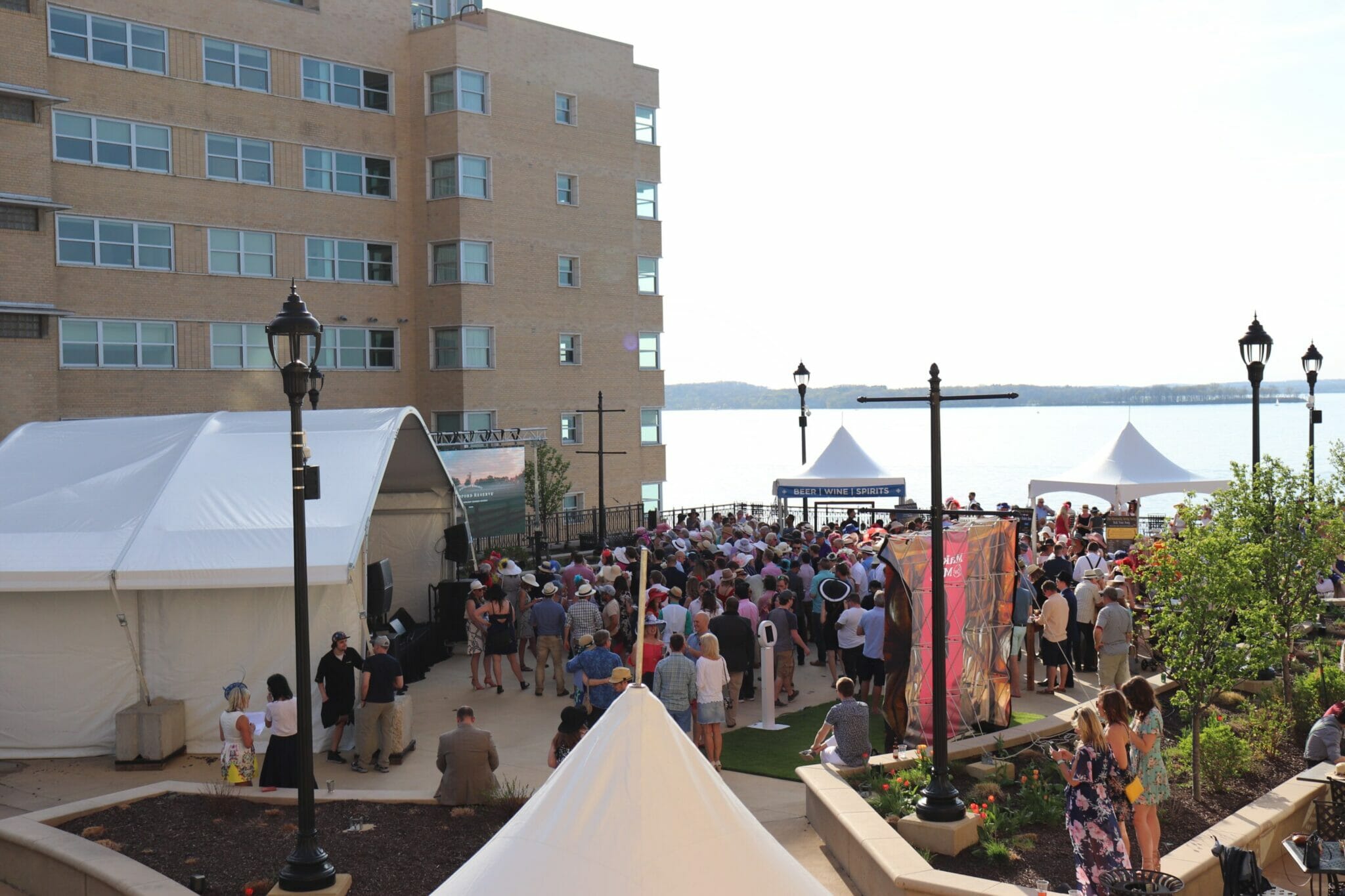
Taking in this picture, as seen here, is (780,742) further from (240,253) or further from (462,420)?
(240,253)

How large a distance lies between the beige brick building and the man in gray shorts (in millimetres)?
29378

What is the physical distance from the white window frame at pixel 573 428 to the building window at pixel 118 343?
45.8ft

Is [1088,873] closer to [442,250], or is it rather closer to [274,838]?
[274,838]

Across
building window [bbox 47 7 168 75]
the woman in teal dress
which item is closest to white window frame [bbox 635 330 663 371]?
building window [bbox 47 7 168 75]

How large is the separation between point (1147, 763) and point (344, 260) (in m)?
36.7

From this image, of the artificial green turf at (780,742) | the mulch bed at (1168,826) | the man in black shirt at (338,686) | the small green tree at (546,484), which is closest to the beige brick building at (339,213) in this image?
the small green tree at (546,484)

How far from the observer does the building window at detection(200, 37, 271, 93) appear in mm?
38438

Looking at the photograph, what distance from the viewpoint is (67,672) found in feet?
50.9

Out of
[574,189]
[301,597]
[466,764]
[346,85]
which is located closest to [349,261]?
[346,85]

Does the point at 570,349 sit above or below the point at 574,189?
below

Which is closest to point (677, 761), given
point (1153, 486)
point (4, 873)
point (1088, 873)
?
point (1088, 873)

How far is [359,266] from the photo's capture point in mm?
42719

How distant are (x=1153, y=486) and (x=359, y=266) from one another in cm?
2705

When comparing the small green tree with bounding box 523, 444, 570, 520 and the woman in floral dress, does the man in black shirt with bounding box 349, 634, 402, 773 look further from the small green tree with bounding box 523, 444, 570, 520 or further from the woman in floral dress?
the small green tree with bounding box 523, 444, 570, 520
